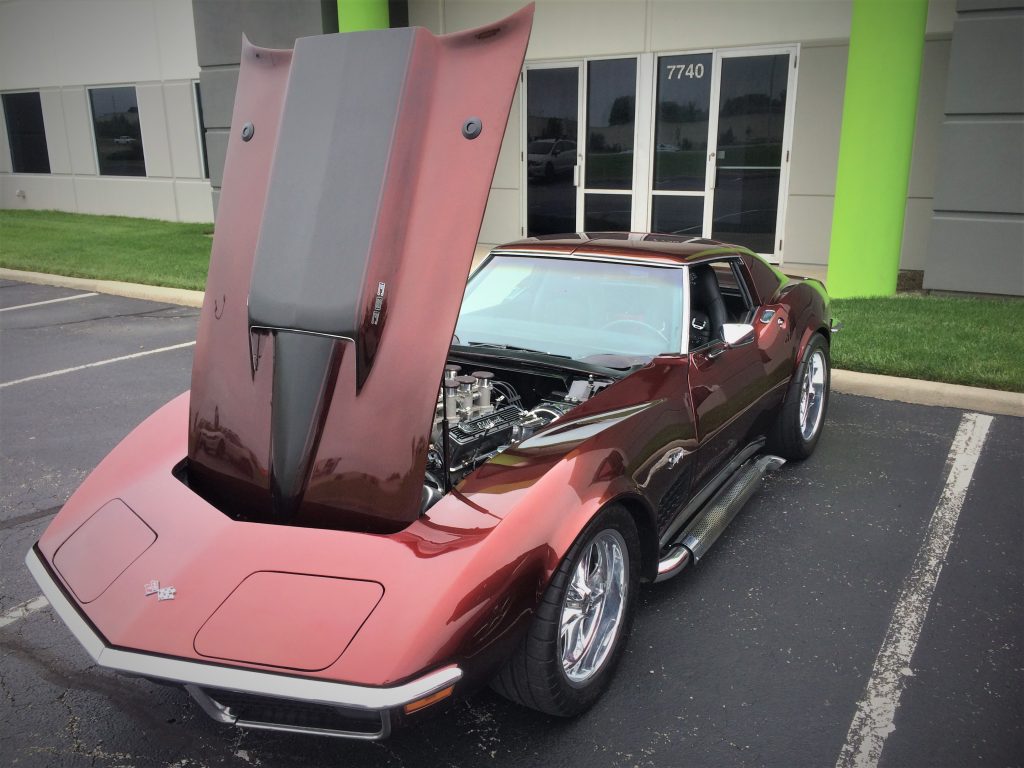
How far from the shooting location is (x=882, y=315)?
7.88 m

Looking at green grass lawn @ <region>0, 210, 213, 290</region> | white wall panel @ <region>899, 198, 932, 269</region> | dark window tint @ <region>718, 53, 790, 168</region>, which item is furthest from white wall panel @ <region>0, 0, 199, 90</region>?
white wall panel @ <region>899, 198, 932, 269</region>

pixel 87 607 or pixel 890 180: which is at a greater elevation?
pixel 890 180

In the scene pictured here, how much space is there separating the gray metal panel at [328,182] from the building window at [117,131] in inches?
667

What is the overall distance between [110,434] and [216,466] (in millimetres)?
2906

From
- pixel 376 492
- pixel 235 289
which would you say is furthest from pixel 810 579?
pixel 235 289

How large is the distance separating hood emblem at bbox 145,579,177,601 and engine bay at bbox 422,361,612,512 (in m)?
0.83

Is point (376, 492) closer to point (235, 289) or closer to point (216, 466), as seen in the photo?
point (216, 466)

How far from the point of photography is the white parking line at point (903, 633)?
2.51 meters

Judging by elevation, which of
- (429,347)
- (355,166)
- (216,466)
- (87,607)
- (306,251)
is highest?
(355,166)

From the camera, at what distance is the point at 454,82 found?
2621mm

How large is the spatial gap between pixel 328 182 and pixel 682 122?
387 inches

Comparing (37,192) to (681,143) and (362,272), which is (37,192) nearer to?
(681,143)

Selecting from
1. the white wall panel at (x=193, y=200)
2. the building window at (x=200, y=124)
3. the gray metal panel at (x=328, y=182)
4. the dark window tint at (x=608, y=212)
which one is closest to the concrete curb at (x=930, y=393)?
the gray metal panel at (x=328, y=182)

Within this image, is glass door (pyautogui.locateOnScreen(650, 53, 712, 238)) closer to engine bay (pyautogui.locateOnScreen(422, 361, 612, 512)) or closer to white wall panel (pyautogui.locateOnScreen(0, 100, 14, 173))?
engine bay (pyautogui.locateOnScreen(422, 361, 612, 512))
